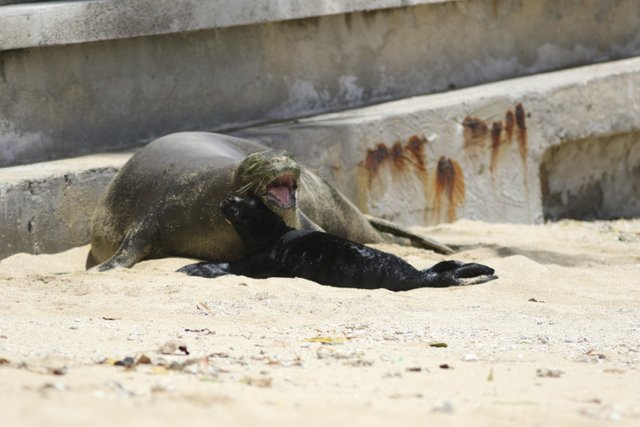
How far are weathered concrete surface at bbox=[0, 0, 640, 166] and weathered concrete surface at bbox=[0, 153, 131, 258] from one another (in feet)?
1.40

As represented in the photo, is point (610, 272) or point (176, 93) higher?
point (176, 93)

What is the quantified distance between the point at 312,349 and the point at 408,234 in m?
3.87

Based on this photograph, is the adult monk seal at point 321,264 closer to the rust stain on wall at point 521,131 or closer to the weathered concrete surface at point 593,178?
the rust stain on wall at point 521,131

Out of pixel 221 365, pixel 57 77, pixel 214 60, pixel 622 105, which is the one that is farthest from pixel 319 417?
pixel 622 105

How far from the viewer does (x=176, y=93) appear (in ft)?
28.8

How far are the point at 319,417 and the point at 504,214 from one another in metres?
6.81

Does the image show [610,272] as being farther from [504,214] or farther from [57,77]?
[57,77]

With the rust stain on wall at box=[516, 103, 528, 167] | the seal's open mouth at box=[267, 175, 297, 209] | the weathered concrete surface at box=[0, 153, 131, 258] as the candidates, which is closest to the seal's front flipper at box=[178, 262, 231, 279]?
the seal's open mouth at box=[267, 175, 297, 209]

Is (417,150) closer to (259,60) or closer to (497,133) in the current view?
(497,133)

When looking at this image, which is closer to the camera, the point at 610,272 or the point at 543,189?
the point at 610,272

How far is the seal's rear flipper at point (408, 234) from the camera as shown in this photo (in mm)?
8240

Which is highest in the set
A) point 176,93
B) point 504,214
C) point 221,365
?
point 176,93

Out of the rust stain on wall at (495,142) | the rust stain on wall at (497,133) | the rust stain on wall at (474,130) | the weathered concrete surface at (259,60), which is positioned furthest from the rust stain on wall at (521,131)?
the weathered concrete surface at (259,60)

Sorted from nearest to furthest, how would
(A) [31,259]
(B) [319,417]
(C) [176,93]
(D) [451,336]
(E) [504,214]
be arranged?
(B) [319,417] < (D) [451,336] < (A) [31,259] < (C) [176,93] < (E) [504,214]
